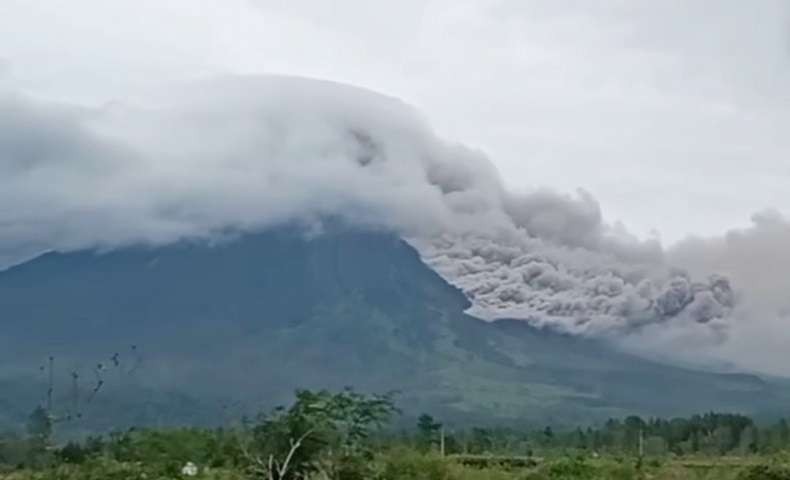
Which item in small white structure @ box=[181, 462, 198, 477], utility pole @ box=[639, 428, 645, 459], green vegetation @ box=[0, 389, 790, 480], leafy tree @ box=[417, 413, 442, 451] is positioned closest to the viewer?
green vegetation @ box=[0, 389, 790, 480]

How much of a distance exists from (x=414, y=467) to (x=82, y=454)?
10.4 meters

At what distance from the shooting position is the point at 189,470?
27.5m

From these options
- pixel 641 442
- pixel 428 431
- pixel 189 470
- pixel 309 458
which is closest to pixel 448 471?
pixel 309 458

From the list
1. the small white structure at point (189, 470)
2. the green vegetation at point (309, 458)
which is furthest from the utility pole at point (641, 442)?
the small white structure at point (189, 470)

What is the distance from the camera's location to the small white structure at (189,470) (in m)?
27.1

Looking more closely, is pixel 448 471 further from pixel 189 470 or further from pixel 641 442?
pixel 641 442

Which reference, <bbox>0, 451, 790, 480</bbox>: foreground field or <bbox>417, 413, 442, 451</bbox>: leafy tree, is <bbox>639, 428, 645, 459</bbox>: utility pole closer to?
<bbox>417, 413, 442, 451</bbox>: leafy tree

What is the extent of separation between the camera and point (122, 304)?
14612cm

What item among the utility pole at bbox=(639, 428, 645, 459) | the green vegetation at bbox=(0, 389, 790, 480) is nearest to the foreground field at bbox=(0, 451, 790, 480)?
Result: the green vegetation at bbox=(0, 389, 790, 480)

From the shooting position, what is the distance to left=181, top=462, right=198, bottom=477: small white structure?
27078 millimetres

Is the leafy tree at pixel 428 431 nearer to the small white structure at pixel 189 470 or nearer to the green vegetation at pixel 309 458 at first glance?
the green vegetation at pixel 309 458

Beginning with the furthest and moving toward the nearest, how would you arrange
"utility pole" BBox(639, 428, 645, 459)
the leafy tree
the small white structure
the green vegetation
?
the leafy tree, "utility pole" BBox(639, 428, 645, 459), the small white structure, the green vegetation

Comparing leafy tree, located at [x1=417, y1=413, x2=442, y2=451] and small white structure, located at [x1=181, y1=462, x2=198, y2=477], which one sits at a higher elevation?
leafy tree, located at [x1=417, y1=413, x2=442, y2=451]

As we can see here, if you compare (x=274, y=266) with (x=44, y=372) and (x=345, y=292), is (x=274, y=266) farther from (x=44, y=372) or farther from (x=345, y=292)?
(x=44, y=372)
